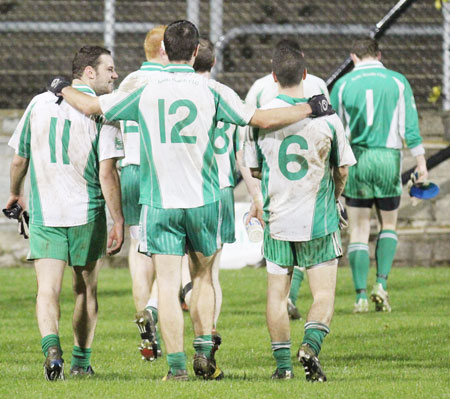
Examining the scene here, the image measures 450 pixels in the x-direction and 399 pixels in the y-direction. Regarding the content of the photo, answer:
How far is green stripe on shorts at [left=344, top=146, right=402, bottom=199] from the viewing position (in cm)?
997

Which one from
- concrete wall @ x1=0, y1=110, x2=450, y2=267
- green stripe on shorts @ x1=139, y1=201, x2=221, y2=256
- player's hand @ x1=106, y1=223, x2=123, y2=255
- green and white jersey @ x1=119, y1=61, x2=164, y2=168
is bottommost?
concrete wall @ x1=0, y1=110, x2=450, y2=267

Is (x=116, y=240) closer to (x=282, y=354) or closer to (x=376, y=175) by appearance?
(x=282, y=354)

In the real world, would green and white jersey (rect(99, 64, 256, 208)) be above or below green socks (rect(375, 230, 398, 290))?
above

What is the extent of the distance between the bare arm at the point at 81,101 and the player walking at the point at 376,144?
162 inches

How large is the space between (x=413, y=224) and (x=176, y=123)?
25.3 feet

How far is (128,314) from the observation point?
9852 mm

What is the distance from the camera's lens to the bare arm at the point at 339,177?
6.48 metres

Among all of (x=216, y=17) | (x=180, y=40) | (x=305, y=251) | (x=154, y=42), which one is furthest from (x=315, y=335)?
(x=216, y=17)

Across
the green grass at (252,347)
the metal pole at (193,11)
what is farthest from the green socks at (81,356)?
the metal pole at (193,11)

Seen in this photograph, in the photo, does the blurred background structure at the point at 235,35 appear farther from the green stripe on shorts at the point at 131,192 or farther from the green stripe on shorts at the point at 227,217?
the green stripe on shorts at the point at 227,217

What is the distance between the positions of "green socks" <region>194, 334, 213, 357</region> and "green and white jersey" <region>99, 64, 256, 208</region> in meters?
0.74

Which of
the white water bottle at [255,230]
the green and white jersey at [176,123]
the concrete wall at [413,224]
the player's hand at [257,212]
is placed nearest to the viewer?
the green and white jersey at [176,123]

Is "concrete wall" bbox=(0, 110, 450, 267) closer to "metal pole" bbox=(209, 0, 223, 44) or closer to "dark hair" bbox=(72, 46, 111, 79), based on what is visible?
"metal pole" bbox=(209, 0, 223, 44)

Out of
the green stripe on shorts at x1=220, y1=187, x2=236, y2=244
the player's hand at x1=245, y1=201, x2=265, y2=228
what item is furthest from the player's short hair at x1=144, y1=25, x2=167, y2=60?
the player's hand at x1=245, y1=201, x2=265, y2=228
